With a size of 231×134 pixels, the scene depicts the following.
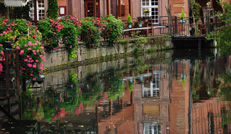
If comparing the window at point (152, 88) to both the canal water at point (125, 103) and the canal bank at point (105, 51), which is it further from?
the canal bank at point (105, 51)

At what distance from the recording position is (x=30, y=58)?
15336mm

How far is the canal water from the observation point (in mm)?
10251

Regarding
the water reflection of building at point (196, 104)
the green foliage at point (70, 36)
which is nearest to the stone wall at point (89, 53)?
the green foliage at point (70, 36)

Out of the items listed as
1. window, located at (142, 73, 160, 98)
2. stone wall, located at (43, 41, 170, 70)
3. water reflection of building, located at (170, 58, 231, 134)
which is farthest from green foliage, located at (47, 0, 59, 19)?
window, located at (142, 73, 160, 98)

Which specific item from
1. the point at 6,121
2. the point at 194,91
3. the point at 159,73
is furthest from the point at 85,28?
the point at 6,121

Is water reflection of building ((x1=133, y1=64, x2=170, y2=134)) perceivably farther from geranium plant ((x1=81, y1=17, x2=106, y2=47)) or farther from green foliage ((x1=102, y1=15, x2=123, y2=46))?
green foliage ((x1=102, y1=15, x2=123, y2=46))

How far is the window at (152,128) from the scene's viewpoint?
967 cm

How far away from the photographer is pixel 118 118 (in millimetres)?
11188

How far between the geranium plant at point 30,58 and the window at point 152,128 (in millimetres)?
5599

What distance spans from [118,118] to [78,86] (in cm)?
602

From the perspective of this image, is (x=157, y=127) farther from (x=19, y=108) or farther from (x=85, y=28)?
(x=85, y=28)

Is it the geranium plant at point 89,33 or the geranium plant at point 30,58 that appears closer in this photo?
the geranium plant at point 30,58

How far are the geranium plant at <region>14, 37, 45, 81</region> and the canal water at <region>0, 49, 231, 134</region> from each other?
57cm

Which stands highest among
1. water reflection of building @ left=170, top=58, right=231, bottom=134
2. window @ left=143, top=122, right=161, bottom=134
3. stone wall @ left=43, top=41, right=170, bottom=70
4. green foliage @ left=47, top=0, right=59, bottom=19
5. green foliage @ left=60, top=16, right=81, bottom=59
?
green foliage @ left=47, top=0, right=59, bottom=19
